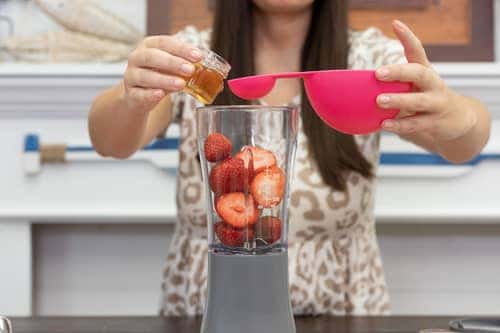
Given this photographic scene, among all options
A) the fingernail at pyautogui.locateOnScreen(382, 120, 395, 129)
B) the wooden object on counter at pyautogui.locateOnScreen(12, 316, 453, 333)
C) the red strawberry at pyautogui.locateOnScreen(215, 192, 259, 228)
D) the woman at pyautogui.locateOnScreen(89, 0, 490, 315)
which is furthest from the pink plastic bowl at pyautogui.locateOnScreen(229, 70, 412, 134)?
the woman at pyautogui.locateOnScreen(89, 0, 490, 315)

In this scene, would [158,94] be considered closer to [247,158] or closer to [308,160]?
[247,158]

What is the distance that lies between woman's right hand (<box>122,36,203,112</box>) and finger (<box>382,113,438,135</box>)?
0.18 m

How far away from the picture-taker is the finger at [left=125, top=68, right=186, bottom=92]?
726 mm

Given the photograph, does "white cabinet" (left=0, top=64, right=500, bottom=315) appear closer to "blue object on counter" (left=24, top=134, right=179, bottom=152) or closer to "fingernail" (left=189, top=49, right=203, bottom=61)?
"blue object on counter" (left=24, top=134, right=179, bottom=152)

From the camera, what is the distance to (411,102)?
2.29ft

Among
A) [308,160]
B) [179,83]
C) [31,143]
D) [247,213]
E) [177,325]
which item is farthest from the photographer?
[31,143]

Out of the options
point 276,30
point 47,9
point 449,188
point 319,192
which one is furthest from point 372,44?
point 47,9

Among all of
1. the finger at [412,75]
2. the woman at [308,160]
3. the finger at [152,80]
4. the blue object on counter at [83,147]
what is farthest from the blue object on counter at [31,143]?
the finger at [412,75]

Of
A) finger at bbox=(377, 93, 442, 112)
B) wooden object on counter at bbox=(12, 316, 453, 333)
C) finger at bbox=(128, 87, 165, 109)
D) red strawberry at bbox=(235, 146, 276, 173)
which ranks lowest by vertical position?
wooden object on counter at bbox=(12, 316, 453, 333)

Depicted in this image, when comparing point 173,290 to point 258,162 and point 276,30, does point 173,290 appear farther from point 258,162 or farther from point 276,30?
point 258,162

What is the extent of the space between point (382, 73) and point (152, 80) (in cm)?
22

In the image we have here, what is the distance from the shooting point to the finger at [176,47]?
2.31ft

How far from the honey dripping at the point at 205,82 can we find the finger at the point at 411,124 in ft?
0.50

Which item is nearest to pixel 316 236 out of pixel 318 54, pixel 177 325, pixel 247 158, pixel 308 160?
pixel 308 160
